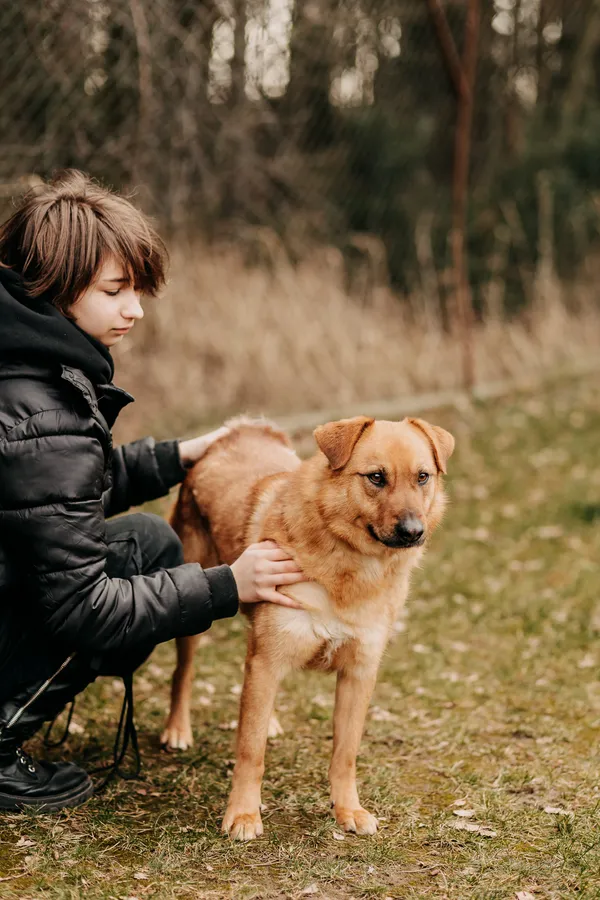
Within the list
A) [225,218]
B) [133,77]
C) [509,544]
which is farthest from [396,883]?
[225,218]

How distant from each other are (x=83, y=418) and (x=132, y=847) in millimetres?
1224

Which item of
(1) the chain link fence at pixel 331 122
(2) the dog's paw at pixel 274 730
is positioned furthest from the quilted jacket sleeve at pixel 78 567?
(1) the chain link fence at pixel 331 122

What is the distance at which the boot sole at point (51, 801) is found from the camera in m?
2.93

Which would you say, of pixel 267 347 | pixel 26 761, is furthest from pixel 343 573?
pixel 267 347

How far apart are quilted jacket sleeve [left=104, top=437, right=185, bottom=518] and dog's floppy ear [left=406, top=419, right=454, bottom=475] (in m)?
0.92

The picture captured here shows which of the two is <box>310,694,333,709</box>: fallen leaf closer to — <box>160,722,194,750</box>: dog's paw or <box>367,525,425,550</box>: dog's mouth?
<box>160,722,194,750</box>: dog's paw

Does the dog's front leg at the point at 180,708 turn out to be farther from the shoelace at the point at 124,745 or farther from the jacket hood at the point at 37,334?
Answer: the jacket hood at the point at 37,334

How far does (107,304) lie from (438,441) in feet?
3.72

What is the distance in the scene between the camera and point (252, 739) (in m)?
2.99

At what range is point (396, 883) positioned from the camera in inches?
107

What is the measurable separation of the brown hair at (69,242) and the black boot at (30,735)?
3.56 feet

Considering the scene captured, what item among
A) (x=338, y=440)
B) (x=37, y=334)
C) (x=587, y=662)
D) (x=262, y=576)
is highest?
(x=37, y=334)

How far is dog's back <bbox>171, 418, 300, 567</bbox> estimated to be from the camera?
137 inches

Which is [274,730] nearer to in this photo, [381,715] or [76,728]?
[381,715]
